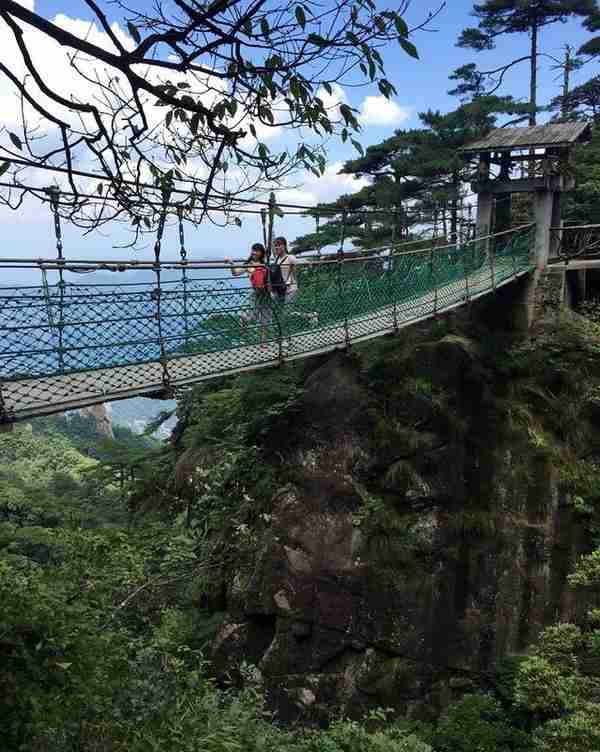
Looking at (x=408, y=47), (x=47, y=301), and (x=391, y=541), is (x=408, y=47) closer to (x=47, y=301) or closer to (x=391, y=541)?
(x=47, y=301)

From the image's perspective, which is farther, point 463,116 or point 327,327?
point 463,116

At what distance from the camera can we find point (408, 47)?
4.98 ft

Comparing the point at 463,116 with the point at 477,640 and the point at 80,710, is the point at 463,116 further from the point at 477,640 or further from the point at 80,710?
the point at 80,710

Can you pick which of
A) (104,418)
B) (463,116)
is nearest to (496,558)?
(463,116)

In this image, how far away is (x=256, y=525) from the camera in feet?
17.9

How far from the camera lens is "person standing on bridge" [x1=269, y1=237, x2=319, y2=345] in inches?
154

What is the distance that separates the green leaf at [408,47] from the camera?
1.51 m

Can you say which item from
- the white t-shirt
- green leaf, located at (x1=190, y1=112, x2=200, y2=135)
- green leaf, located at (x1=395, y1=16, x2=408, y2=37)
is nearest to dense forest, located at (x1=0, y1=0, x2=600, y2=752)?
the white t-shirt

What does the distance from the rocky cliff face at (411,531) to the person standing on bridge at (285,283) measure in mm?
1621

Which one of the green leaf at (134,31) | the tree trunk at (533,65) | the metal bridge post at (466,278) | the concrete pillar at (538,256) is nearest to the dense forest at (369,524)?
the concrete pillar at (538,256)

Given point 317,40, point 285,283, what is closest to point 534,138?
point 285,283

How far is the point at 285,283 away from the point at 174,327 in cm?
122

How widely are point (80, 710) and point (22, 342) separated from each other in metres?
1.49

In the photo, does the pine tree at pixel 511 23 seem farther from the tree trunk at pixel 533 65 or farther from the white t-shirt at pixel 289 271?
the white t-shirt at pixel 289 271
